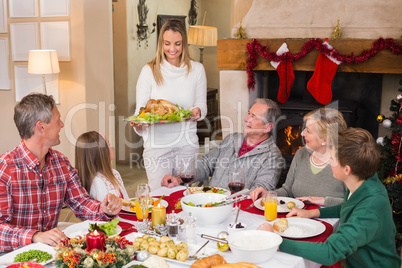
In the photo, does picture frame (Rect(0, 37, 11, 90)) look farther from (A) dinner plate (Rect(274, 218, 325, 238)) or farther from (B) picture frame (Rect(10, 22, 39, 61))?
(A) dinner plate (Rect(274, 218, 325, 238))

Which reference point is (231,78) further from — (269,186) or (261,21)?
(269,186)

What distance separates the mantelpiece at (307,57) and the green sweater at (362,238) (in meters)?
1.89

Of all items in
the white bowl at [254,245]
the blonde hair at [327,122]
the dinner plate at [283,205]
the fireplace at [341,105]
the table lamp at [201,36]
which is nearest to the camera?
the white bowl at [254,245]

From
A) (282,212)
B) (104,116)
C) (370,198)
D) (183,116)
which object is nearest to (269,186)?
(282,212)

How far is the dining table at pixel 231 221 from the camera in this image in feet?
5.40

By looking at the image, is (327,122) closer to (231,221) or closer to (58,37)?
(231,221)

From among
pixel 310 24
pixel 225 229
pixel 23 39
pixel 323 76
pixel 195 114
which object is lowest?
pixel 225 229

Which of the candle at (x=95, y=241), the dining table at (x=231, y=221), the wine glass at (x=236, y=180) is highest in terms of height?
the wine glass at (x=236, y=180)

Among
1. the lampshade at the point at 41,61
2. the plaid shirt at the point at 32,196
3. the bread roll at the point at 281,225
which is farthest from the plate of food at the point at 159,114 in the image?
the lampshade at the point at 41,61

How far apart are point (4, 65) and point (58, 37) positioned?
2.42 feet

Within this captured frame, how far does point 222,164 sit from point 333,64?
52.5 inches

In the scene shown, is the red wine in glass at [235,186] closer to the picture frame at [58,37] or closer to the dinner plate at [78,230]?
the dinner plate at [78,230]

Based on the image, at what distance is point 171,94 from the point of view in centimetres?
316

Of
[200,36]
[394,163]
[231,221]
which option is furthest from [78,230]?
[200,36]
